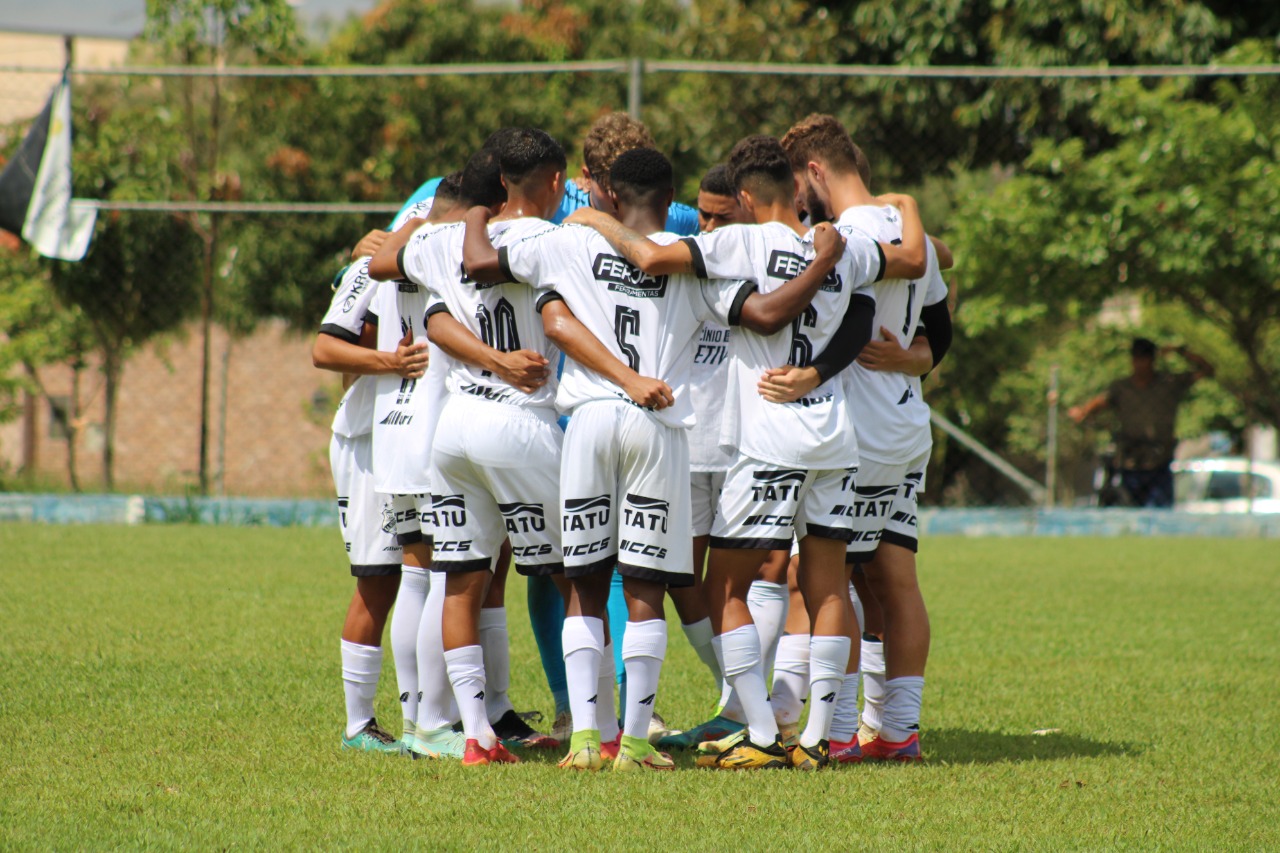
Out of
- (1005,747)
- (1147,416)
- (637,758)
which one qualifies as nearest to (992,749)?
(1005,747)

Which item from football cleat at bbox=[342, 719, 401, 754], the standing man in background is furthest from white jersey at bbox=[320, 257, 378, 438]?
the standing man in background

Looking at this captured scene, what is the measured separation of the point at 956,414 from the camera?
23359 millimetres

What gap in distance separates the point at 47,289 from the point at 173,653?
1066cm

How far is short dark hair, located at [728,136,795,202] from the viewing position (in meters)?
4.74

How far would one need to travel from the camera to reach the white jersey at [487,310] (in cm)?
469

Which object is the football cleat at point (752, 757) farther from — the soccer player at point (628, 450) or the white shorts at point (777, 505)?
the white shorts at point (777, 505)

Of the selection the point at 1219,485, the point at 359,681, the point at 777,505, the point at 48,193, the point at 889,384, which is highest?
the point at 48,193

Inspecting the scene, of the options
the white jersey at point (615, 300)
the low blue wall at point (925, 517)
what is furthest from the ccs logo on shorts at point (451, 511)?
the low blue wall at point (925, 517)

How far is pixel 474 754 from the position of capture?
4586 millimetres

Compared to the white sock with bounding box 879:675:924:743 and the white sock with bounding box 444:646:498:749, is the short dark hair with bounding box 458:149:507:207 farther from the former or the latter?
the white sock with bounding box 879:675:924:743

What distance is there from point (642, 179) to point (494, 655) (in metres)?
1.87

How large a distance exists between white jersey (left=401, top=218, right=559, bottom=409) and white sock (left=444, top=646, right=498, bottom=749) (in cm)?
87

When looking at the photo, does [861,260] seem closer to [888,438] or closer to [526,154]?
[888,438]

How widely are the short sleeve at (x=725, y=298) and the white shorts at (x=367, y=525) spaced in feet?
4.51
